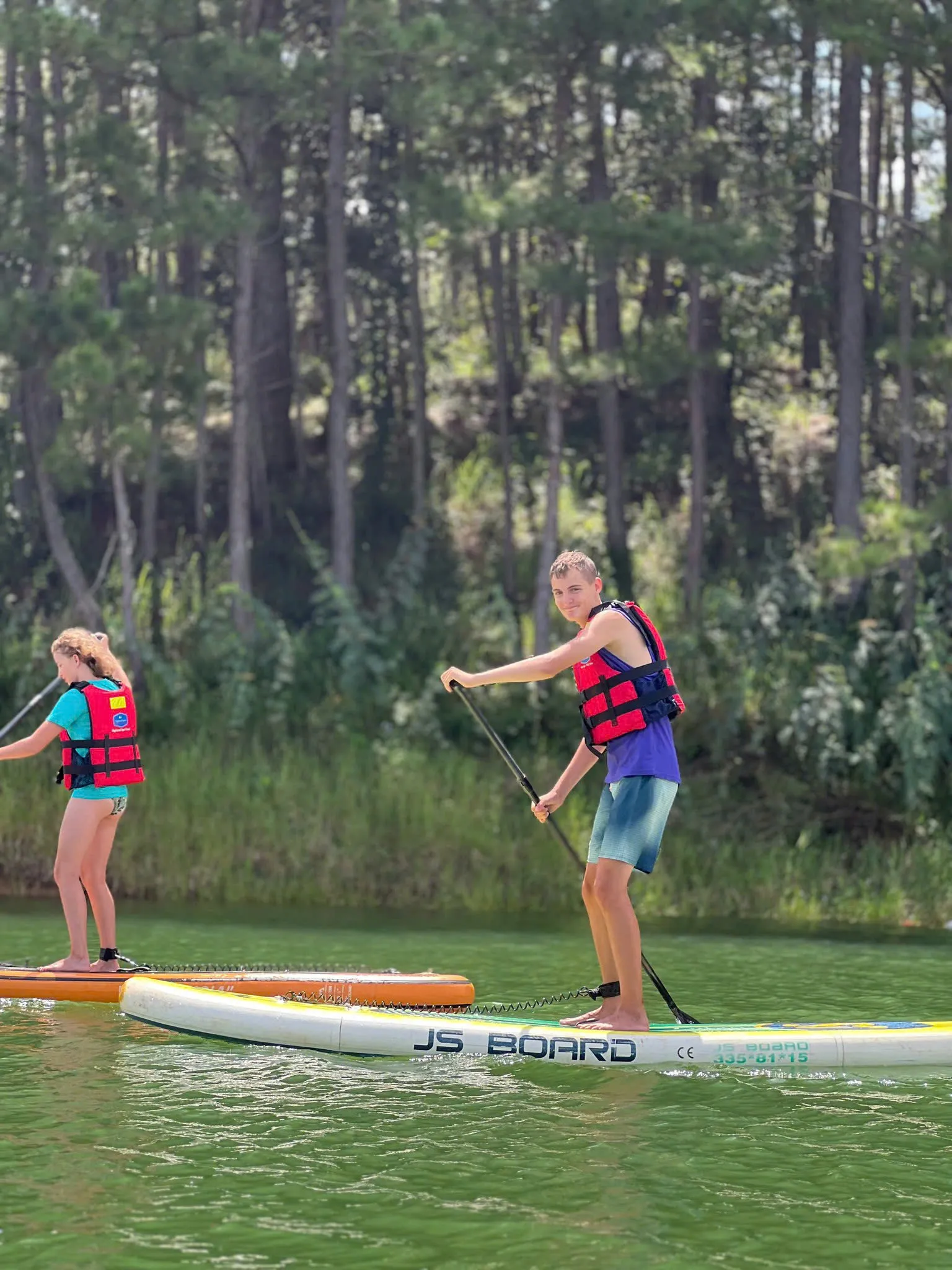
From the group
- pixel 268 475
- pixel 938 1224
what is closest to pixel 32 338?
pixel 268 475

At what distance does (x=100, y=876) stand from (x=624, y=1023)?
10.0 ft

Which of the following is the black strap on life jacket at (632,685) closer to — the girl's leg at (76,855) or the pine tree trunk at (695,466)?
the girl's leg at (76,855)

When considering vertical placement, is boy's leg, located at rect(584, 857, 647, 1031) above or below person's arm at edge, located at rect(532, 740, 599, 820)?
below

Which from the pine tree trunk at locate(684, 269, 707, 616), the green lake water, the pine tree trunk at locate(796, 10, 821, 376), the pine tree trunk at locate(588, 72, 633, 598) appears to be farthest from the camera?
the pine tree trunk at locate(796, 10, 821, 376)

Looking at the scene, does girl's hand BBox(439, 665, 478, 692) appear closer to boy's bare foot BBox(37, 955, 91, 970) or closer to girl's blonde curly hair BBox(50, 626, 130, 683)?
girl's blonde curly hair BBox(50, 626, 130, 683)

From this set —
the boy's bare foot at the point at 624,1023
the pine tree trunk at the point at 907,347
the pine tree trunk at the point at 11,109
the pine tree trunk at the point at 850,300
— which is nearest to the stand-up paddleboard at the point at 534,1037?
the boy's bare foot at the point at 624,1023

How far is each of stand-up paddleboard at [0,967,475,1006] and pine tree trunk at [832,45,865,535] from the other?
13.0m

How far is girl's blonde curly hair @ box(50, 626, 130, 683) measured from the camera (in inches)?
380

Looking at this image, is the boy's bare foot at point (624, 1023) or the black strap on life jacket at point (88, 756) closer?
the boy's bare foot at point (624, 1023)

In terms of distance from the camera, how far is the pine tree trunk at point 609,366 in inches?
869

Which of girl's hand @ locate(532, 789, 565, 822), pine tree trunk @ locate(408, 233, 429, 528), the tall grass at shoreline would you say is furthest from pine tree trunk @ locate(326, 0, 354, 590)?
girl's hand @ locate(532, 789, 565, 822)

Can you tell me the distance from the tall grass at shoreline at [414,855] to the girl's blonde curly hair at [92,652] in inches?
288

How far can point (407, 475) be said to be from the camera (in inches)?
1103

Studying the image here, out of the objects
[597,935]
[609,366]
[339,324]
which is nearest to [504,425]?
[339,324]
